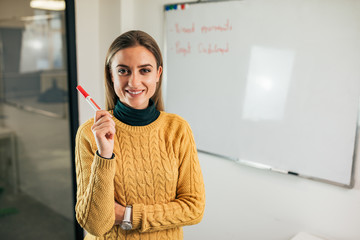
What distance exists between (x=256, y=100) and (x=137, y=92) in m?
1.02

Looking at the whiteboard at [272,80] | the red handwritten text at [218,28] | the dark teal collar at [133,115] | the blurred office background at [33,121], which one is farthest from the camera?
the blurred office background at [33,121]

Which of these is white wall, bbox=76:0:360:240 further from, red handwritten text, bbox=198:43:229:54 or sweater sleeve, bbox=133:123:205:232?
sweater sleeve, bbox=133:123:205:232

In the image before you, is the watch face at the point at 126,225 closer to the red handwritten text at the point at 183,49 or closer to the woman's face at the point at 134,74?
the woman's face at the point at 134,74

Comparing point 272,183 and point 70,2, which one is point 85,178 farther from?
point 70,2

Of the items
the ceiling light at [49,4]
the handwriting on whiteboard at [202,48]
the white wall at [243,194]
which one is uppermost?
the ceiling light at [49,4]

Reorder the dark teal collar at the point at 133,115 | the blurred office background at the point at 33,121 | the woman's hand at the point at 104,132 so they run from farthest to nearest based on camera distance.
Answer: the blurred office background at the point at 33,121 → the dark teal collar at the point at 133,115 → the woman's hand at the point at 104,132

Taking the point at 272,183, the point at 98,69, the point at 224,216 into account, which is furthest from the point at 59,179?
the point at 272,183

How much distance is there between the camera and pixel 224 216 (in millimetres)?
2061

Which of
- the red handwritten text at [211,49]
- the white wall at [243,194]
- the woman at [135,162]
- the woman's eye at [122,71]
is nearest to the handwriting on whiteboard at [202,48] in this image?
Answer: the red handwritten text at [211,49]

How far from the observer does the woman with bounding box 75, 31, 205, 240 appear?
90cm

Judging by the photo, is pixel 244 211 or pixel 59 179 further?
pixel 59 179

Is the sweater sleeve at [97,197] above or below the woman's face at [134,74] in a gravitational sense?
below

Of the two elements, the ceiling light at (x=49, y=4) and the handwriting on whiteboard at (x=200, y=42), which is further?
the ceiling light at (x=49, y=4)

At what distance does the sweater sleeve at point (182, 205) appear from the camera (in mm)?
956
